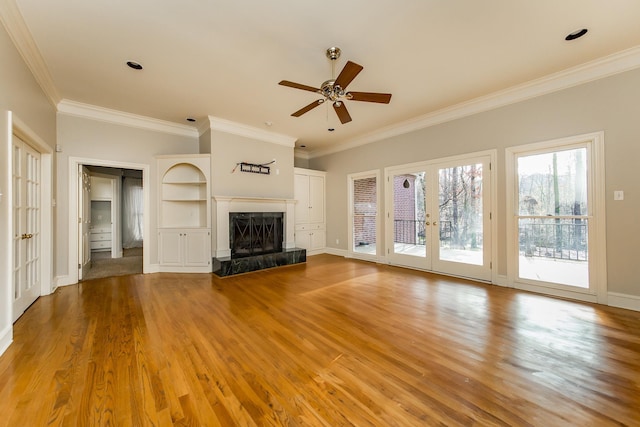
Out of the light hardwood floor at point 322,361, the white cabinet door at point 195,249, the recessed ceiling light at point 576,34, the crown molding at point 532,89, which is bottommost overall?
the light hardwood floor at point 322,361

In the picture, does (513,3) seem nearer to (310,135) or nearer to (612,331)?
(612,331)

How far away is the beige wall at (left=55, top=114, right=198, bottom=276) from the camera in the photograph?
4.04 meters

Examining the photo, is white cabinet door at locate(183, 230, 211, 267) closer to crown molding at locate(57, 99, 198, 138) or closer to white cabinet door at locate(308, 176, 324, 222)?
crown molding at locate(57, 99, 198, 138)

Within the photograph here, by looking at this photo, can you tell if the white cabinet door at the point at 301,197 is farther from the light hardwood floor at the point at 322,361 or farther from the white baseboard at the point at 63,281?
the white baseboard at the point at 63,281

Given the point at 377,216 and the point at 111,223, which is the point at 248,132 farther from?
the point at 111,223

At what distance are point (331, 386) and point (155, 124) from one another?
5.42m

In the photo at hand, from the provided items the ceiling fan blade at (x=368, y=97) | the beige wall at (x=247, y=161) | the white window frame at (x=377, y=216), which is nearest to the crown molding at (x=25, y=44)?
the beige wall at (x=247, y=161)

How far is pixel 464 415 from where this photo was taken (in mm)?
1430

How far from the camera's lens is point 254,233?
17.2 ft

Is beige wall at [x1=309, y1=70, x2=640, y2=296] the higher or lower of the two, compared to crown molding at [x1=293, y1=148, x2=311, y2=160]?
lower

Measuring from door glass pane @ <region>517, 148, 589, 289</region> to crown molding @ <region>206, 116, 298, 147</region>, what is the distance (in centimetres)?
452

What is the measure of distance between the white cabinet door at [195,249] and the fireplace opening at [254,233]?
1.66 ft

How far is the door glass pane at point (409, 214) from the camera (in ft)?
16.2

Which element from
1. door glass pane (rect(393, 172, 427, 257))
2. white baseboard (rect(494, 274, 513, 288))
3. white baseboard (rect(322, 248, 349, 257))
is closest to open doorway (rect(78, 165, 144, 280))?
white baseboard (rect(322, 248, 349, 257))
